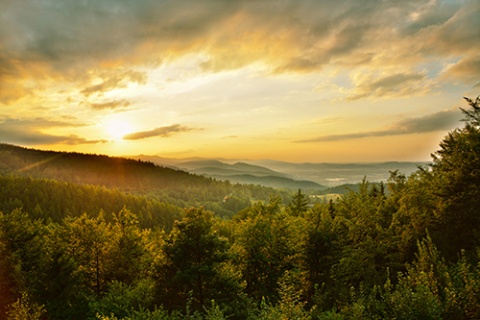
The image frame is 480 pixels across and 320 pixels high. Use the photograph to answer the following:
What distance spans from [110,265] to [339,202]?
2770 centimetres

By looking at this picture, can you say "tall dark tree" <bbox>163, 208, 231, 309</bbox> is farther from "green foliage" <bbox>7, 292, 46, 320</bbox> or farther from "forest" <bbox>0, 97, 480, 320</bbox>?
"green foliage" <bbox>7, 292, 46, 320</bbox>

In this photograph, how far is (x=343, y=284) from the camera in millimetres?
23594

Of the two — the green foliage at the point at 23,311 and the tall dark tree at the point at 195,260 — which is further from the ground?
the tall dark tree at the point at 195,260

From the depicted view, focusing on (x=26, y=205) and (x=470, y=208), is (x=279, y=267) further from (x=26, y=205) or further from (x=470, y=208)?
(x=26, y=205)

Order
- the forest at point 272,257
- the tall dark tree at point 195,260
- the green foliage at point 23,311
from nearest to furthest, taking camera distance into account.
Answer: the forest at point 272,257 → the green foliage at point 23,311 → the tall dark tree at point 195,260

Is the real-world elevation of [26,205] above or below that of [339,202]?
below

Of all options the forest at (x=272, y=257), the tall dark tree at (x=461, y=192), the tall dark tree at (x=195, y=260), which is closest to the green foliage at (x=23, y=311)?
the forest at (x=272, y=257)

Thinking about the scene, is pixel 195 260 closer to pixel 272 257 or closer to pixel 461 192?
pixel 272 257

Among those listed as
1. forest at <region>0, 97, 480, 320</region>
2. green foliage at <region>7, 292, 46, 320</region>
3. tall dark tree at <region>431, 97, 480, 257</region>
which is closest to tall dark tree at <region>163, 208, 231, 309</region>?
forest at <region>0, 97, 480, 320</region>

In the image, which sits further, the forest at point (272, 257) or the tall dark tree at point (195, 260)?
the tall dark tree at point (195, 260)

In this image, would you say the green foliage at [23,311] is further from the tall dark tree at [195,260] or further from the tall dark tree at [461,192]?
the tall dark tree at [461,192]

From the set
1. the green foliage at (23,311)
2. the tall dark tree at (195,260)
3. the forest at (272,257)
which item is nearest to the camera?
the forest at (272,257)

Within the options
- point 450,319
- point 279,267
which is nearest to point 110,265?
point 279,267

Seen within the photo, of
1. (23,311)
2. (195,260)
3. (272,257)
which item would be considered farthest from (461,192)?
(23,311)
